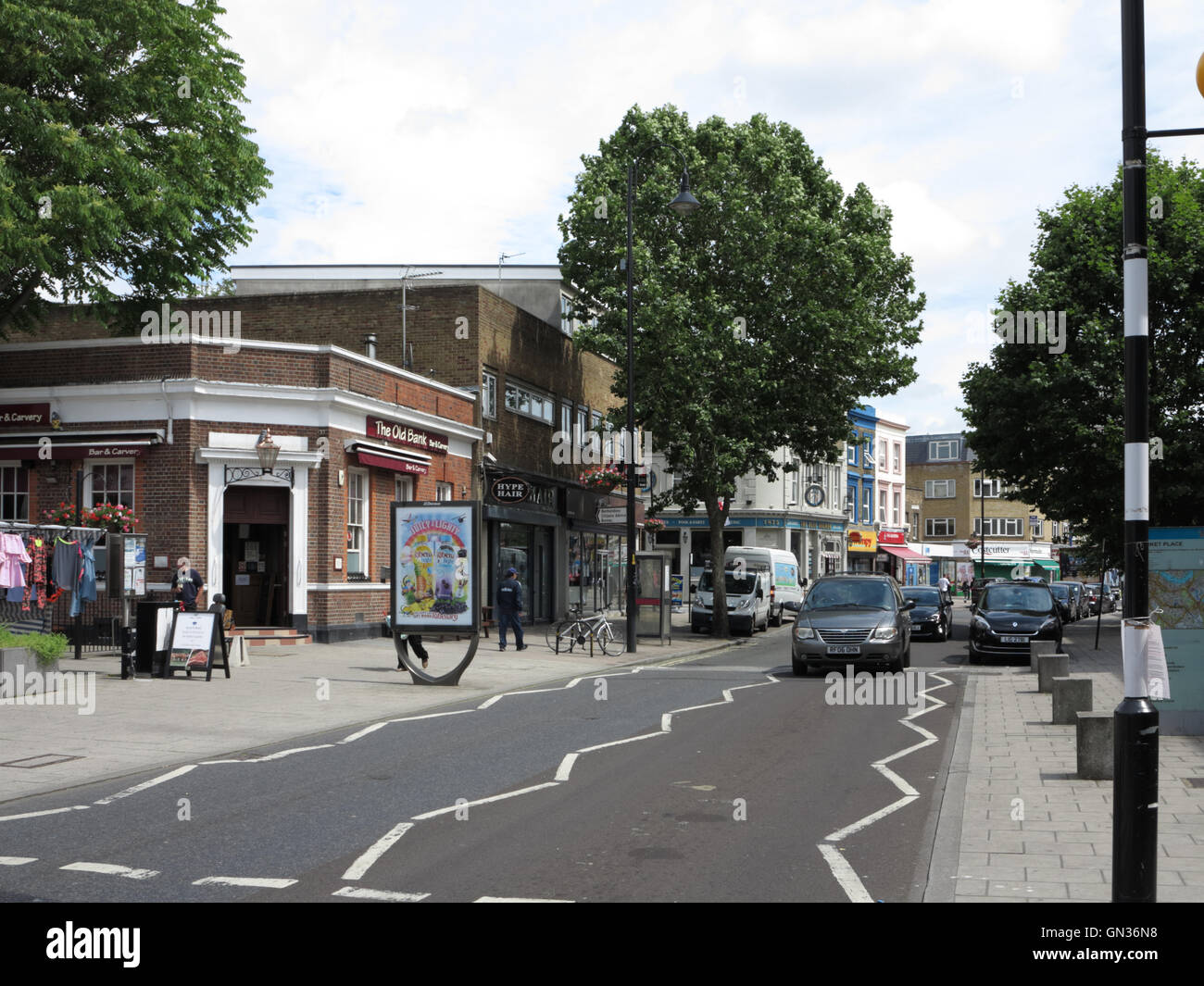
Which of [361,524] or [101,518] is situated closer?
[101,518]

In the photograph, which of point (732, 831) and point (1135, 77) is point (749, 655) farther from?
point (1135, 77)

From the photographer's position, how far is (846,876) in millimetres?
6664

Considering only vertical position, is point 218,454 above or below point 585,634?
above

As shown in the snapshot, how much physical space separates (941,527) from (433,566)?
84714mm

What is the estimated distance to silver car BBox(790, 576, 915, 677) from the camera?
19016mm

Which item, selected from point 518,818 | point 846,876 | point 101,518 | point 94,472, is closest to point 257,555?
point 101,518

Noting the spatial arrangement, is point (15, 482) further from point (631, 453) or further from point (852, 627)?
point (852, 627)

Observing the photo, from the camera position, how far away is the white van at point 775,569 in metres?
38.8

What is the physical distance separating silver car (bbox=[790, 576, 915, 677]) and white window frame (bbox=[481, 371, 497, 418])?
13.1 metres

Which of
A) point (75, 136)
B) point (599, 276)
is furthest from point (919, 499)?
point (75, 136)

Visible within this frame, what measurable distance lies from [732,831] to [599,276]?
25773 millimetres

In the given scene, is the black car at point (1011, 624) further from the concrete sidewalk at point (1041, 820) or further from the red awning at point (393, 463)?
the red awning at point (393, 463)

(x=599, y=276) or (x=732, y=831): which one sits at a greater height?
(x=599, y=276)
